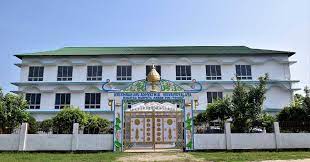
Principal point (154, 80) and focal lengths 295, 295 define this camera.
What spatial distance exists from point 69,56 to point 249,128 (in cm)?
1579

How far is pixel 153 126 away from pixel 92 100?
11.2m

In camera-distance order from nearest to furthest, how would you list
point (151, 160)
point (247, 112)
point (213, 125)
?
point (151, 160) < point (247, 112) < point (213, 125)

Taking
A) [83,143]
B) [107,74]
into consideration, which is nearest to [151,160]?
[83,143]

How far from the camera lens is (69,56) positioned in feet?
80.7

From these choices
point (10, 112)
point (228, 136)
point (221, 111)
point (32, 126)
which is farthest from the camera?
point (221, 111)

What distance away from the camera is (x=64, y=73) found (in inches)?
972

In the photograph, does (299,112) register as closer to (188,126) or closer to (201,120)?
(201,120)

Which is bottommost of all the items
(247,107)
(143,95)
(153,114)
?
(153,114)

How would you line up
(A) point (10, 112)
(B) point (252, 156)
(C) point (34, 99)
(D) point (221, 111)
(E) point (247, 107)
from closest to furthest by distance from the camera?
1. (B) point (252, 156)
2. (E) point (247, 107)
3. (A) point (10, 112)
4. (D) point (221, 111)
5. (C) point (34, 99)

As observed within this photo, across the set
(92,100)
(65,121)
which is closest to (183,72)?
(92,100)

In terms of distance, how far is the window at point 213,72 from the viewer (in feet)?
81.4

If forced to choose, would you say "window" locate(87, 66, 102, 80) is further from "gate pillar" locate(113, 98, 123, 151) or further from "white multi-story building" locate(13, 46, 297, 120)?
"gate pillar" locate(113, 98, 123, 151)

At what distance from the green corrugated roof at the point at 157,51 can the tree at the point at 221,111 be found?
7.18 meters

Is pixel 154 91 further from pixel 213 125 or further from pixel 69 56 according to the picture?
pixel 69 56
